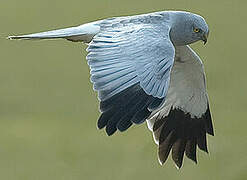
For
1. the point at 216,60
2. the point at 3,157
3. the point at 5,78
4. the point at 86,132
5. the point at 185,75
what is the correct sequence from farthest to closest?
the point at 216,60
the point at 5,78
the point at 86,132
the point at 3,157
the point at 185,75

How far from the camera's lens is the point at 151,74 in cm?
753

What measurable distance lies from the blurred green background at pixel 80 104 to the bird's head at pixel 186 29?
70.8 inches

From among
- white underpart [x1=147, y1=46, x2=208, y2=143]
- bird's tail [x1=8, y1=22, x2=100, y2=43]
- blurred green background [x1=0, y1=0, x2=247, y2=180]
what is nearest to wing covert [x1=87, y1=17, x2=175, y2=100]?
bird's tail [x1=8, y1=22, x2=100, y2=43]

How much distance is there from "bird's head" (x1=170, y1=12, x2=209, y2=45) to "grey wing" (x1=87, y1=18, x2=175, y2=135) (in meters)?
0.79

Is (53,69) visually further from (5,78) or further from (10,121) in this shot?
(10,121)

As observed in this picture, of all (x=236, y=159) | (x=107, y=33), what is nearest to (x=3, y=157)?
(x=236, y=159)

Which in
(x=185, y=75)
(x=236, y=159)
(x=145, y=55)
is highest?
(x=145, y=55)

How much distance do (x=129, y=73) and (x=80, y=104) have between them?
16.0 ft

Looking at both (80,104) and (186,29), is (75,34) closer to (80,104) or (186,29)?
(186,29)

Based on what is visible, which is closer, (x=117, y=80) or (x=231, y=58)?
(x=117, y=80)

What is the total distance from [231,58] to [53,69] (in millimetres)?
1897

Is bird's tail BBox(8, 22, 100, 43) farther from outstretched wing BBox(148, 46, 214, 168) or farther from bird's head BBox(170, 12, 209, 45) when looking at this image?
outstretched wing BBox(148, 46, 214, 168)

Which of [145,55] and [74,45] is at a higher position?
[145,55]

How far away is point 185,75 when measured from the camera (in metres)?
9.31
